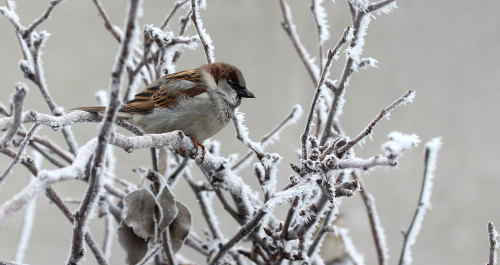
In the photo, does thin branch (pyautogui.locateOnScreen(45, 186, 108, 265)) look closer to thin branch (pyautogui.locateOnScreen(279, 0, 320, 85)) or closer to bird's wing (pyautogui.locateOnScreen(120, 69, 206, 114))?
bird's wing (pyautogui.locateOnScreen(120, 69, 206, 114))

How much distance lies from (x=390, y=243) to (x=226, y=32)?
→ 1.24m

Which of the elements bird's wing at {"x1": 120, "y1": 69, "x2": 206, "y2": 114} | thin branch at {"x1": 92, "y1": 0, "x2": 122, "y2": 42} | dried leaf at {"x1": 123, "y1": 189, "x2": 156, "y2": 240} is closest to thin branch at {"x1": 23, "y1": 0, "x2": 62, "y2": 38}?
thin branch at {"x1": 92, "y1": 0, "x2": 122, "y2": 42}

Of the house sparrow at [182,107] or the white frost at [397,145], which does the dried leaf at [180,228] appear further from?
the white frost at [397,145]

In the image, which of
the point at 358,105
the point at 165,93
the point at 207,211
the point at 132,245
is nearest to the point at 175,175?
the point at 207,211

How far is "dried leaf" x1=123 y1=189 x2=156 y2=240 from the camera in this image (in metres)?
1.04

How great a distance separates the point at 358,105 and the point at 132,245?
169cm

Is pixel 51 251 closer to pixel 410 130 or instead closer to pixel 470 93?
pixel 410 130

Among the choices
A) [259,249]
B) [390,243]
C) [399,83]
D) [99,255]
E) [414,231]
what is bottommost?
[99,255]

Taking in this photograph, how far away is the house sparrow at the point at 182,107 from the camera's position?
1483 mm

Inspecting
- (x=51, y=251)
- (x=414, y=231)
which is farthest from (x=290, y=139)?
(x=414, y=231)

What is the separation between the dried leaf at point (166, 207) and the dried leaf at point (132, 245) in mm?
51

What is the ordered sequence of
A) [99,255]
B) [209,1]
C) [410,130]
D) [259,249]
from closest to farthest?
1. [99,255]
2. [259,249]
3. [410,130]
4. [209,1]

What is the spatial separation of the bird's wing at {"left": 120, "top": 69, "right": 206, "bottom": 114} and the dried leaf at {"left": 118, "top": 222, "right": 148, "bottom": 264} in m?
0.48

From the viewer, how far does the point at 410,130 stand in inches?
91.3
